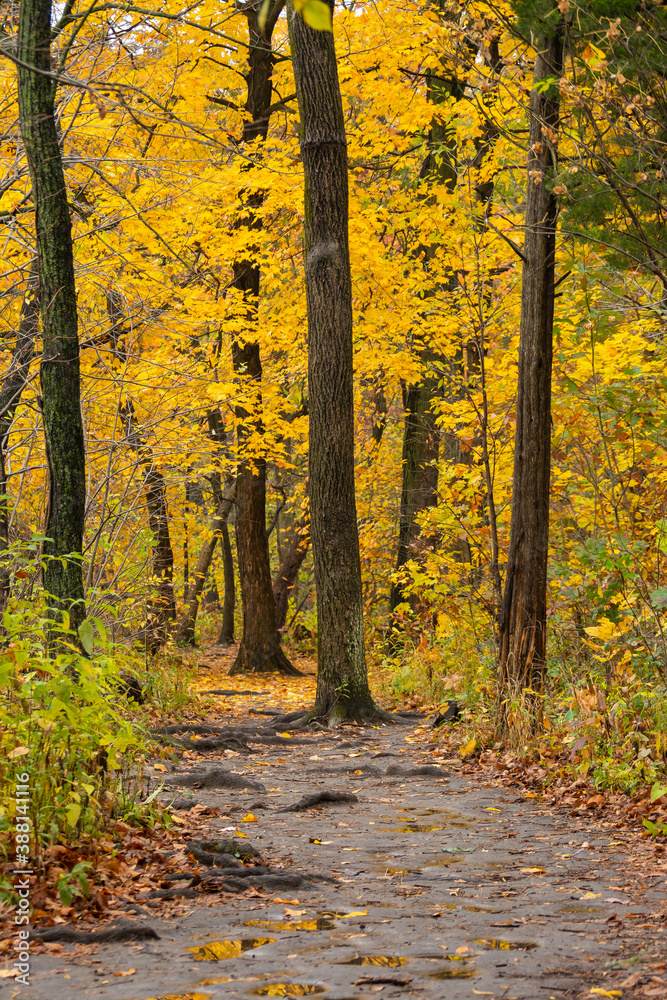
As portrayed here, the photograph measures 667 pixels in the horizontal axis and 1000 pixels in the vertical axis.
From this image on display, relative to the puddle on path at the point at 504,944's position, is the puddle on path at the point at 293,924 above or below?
below

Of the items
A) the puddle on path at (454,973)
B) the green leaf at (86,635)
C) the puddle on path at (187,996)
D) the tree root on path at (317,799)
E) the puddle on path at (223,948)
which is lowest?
the tree root on path at (317,799)

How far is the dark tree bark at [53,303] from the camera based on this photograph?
5258mm

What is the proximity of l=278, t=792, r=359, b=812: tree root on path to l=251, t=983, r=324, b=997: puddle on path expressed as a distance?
3.18 metres

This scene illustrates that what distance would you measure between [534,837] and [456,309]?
8.46 metres

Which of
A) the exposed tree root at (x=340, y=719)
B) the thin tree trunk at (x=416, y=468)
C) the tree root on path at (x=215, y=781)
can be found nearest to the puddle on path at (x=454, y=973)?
the tree root on path at (x=215, y=781)

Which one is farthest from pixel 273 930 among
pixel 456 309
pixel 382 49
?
pixel 382 49

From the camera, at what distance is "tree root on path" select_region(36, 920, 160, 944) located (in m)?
3.11

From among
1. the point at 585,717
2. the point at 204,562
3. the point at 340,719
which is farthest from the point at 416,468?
the point at 585,717

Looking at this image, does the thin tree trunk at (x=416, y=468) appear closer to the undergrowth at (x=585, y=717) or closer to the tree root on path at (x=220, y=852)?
the undergrowth at (x=585, y=717)

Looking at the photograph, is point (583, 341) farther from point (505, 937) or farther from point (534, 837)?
point (505, 937)

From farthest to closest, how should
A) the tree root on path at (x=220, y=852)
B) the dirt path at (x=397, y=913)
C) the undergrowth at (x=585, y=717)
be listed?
the undergrowth at (x=585, y=717), the tree root on path at (x=220, y=852), the dirt path at (x=397, y=913)

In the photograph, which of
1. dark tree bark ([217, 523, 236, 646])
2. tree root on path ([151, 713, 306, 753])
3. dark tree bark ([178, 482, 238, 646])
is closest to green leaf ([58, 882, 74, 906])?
tree root on path ([151, 713, 306, 753])

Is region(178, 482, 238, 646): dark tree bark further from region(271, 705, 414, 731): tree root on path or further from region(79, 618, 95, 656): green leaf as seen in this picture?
region(79, 618, 95, 656): green leaf

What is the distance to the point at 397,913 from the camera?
3561mm
